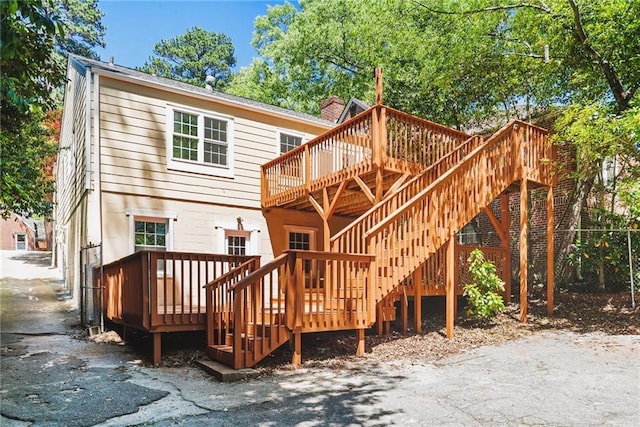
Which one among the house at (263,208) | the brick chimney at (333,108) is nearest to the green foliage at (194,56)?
the brick chimney at (333,108)

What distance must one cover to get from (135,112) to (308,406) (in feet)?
27.0

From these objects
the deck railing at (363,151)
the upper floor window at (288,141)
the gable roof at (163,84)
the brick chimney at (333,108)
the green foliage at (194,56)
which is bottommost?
the deck railing at (363,151)

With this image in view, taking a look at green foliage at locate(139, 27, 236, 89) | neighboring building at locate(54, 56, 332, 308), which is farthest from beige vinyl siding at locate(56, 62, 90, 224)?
green foliage at locate(139, 27, 236, 89)

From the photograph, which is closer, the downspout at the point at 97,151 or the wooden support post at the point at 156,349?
Result: the wooden support post at the point at 156,349

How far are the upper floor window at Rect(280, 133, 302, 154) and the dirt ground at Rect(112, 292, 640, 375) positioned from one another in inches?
222

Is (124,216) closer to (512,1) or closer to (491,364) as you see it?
(491,364)

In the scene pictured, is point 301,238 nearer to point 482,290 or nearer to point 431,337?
point 482,290

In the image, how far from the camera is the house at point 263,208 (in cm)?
659

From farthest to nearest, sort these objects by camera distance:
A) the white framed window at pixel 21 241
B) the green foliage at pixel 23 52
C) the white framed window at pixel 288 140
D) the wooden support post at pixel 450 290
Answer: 1. the white framed window at pixel 21 241
2. the white framed window at pixel 288 140
3. the wooden support post at pixel 450 290
4. the green foliage at pixel 23 52

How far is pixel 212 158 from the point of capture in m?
11.4

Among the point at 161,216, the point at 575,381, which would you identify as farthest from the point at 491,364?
the point at 161,216

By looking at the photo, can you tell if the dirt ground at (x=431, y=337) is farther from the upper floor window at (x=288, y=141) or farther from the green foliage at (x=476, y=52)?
the upper floor window at (x=288, y=141)

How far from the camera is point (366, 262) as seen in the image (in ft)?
22.4

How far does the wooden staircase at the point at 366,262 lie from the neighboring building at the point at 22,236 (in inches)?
1410
